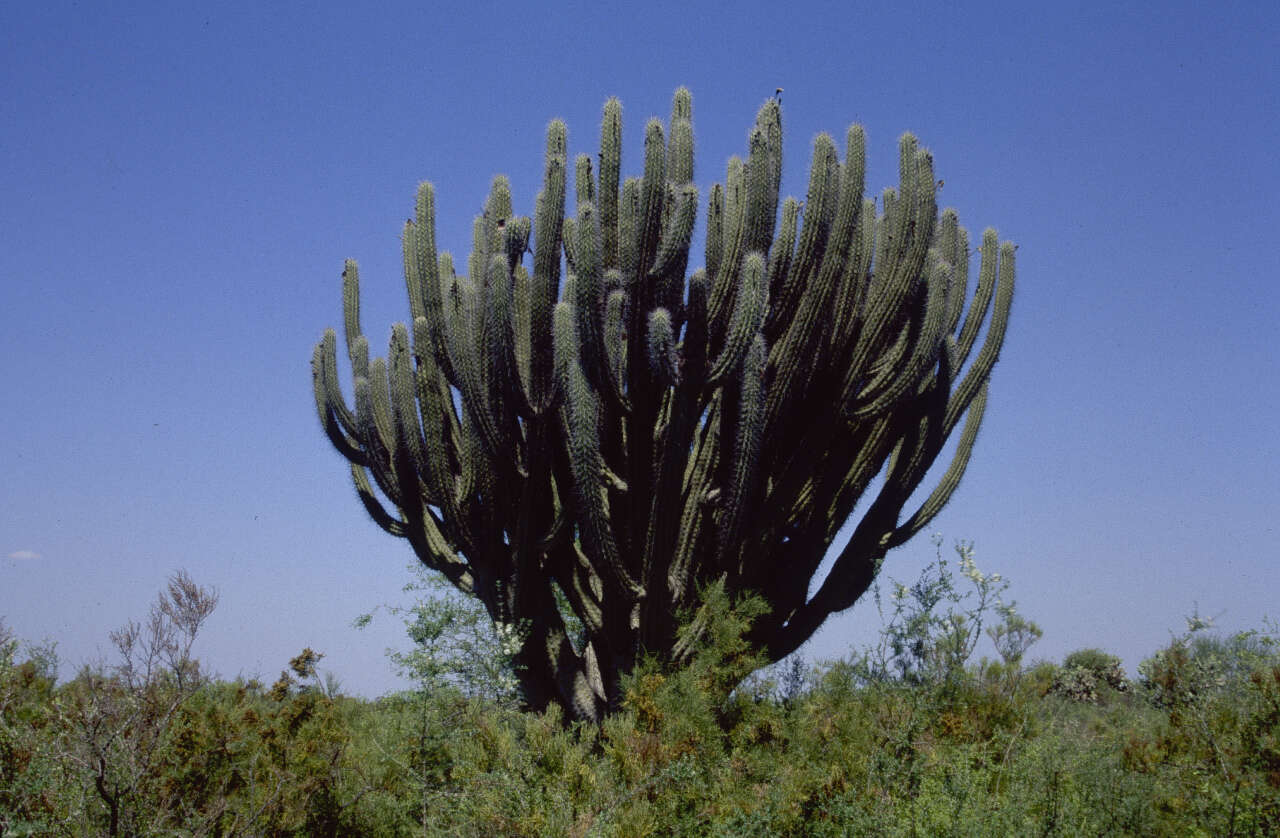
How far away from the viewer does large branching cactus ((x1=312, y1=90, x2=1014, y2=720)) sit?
7.75 metres

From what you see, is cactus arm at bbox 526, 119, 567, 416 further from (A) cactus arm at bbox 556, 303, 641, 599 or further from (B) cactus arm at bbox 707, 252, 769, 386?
(B) cactus arm at bbox 707, 252, 769, 386

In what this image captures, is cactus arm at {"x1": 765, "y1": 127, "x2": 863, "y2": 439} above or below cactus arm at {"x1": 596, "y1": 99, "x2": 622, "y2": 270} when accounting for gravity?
below

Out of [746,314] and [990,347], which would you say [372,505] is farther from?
[990,347]

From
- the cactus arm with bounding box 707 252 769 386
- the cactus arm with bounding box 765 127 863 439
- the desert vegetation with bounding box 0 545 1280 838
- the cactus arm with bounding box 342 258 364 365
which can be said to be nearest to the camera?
the desert vegetation with bounding box 0 545 1280 838

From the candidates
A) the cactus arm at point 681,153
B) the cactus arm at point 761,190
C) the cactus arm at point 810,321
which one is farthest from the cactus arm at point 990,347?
the cactus arm at point 681,153

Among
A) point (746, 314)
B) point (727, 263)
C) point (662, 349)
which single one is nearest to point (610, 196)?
point (727, 263)

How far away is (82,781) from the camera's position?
5270mm

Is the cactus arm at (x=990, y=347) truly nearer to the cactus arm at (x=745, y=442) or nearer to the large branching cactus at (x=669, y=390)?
the large branching cactus at (x=669, y=390)

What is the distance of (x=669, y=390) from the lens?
858 centimetres

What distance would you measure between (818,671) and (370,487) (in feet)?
16.4

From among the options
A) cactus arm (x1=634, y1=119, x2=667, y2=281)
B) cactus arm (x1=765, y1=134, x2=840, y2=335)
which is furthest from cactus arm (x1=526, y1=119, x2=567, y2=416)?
cactus arm (x1=765, y1=134, x2=840, y2=335)

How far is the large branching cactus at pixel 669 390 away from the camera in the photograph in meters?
7.75

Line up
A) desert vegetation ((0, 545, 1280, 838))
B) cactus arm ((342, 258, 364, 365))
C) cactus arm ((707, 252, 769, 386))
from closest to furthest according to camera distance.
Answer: desert vegetation ((0, 545, 1280, 838)) → cactus arm ((707, 252, 769, 386)) → cactus arm ((342, 258, 364, 365))

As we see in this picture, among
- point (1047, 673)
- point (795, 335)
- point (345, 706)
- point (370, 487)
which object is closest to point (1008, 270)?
point (795, 335)
